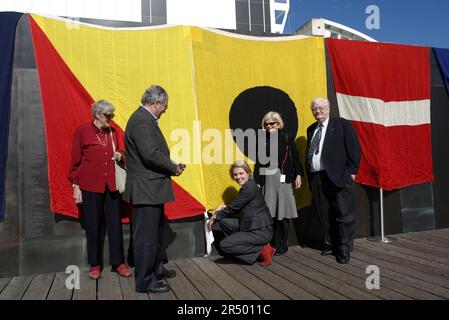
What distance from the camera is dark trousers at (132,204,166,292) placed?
2.58 meters

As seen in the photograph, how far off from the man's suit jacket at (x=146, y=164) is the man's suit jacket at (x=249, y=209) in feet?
2.66

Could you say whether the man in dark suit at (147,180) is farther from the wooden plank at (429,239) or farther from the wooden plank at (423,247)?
the wooden plank at (429,239)

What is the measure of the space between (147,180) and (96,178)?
625mm

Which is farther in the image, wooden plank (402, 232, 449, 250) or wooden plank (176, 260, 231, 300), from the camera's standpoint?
wooden plank (402, 232, 449, 250)

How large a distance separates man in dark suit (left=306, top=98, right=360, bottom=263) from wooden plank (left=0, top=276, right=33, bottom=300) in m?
A: 2.61

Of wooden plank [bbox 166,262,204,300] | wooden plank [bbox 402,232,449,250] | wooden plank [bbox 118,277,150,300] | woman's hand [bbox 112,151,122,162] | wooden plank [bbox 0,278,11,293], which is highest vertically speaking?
woman's hand [bbox 112,151,122,162]

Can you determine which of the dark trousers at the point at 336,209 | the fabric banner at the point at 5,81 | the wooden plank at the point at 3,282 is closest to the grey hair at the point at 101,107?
the fabric banner at the point at 5,81

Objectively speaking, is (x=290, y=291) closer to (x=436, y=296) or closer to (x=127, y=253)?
(x=436, y=296)

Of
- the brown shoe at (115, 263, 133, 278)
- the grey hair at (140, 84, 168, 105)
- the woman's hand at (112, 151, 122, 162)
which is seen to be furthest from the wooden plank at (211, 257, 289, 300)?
the grey hair at (140, 84, 168, 105)

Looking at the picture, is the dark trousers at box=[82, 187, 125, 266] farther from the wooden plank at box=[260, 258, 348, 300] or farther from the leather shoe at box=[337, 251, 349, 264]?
the leather shoe at box=[337, 251, 349, 264]

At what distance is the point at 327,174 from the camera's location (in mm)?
3385
